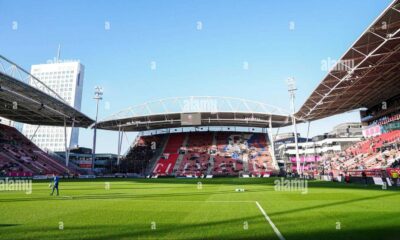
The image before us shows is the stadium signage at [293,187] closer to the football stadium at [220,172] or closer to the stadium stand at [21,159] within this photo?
the football stadium at [220,172]

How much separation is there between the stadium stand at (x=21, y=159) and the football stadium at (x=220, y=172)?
322mm

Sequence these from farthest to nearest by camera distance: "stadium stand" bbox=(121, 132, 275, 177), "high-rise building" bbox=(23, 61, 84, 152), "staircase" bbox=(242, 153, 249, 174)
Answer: "high-rise building" bbox=(23, 61, 84, 152) < "stadium stand" bbox=(121, 132, 275, 177) < "staircase" bbox=(242, 153, 249, 174)

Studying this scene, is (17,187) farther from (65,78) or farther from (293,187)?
(65,78)

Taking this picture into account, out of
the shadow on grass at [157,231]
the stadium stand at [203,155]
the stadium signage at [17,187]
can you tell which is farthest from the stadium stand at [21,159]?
the shadow on grass at [157,231]

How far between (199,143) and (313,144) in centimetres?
4846

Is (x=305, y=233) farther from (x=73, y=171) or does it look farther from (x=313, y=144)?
(x=313, y=144)

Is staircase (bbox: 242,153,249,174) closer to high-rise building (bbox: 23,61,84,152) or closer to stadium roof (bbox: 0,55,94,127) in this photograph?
stadium roof (bbox: 0,55,94,127)

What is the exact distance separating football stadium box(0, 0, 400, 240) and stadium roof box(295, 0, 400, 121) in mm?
170

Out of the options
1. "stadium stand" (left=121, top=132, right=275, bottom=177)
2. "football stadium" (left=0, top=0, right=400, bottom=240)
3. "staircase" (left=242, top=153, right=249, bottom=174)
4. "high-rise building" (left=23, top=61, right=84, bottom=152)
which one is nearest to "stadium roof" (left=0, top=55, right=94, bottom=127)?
"football stadium" (left=0, top=0, right=400, bottom=240)

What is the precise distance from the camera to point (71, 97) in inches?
7382

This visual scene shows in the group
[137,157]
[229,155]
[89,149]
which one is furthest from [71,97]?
[229,155]

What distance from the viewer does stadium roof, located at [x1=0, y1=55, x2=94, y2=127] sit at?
150 ft

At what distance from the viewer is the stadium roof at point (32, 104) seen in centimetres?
4562

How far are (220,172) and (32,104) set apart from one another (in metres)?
40.4
